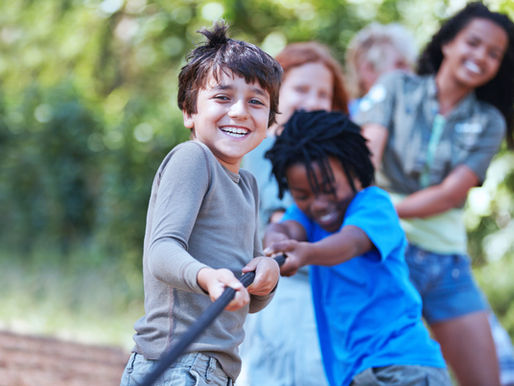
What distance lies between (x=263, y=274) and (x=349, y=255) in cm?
51

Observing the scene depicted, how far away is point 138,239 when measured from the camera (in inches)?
265

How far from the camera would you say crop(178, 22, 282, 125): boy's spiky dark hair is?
1746mm

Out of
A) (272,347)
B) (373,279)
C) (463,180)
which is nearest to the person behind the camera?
(373,279)

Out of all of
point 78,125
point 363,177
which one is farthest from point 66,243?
point 363,177

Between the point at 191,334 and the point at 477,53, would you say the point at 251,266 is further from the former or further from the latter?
the point at 477,53

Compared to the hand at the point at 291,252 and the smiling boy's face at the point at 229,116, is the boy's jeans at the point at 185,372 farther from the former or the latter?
the smiling boy's face at the point at 229,116

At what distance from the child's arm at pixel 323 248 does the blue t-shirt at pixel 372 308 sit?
0.04m

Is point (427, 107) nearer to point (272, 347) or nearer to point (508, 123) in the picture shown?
point (508, 123)

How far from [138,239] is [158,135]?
41.8 inches

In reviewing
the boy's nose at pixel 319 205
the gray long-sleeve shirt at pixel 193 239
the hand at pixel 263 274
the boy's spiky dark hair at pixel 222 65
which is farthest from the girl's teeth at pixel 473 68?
the hand at pixel 263 274

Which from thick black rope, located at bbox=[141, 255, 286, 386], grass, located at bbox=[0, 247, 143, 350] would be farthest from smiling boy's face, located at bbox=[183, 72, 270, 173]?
grass, located at bbox=[0, 247, 143, 350]

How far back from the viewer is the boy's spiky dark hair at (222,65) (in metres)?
1.75

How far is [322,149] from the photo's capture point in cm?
228

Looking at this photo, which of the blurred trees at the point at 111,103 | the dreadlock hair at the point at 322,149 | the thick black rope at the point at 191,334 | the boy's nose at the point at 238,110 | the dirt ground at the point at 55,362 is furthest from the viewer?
the blurred trees at the point at 111,103
